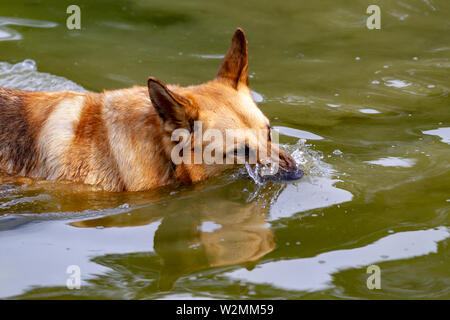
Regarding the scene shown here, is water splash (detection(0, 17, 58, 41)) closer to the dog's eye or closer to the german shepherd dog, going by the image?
the german shepherd dog

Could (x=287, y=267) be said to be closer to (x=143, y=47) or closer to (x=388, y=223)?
(x=388, y=223)

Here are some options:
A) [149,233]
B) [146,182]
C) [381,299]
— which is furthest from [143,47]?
[381,299]

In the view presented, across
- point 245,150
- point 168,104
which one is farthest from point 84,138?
point 245,150

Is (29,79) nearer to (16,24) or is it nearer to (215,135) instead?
(16,24)

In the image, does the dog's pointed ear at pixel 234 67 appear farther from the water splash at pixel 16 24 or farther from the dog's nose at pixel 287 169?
the water splash at pixel 16 24

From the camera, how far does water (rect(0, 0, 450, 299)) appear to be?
376cm

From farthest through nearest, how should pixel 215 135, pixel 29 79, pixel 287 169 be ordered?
pixel 29 79 → pixel 287 169 → pixel 215 135

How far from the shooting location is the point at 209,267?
12.6 ft

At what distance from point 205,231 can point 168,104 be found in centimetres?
103

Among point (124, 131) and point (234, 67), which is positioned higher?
point (234, 67)

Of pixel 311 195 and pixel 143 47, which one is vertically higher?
pixel 143 47

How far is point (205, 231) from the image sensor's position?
440 centimetres
